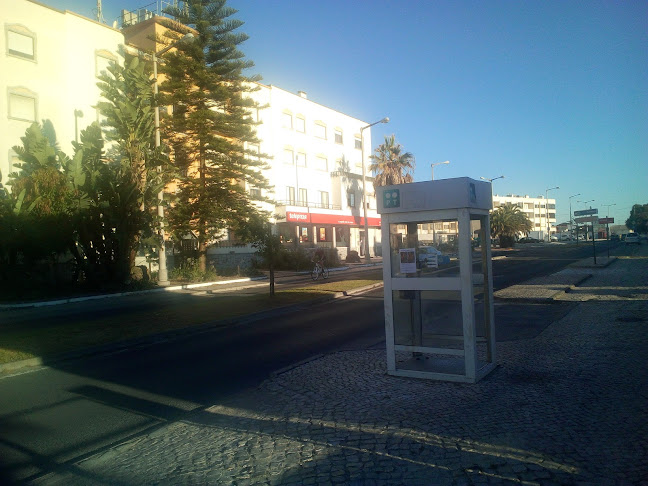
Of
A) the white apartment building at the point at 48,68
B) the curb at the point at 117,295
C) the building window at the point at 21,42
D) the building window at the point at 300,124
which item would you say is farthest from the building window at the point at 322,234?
the building window at the point at 21,42

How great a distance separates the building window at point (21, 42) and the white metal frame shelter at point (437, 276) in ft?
84.3

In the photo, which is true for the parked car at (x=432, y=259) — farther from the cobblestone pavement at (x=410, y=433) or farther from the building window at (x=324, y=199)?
the building window at (x=324, y=199)

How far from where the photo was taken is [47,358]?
880 centimetres

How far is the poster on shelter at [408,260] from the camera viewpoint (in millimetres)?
6422

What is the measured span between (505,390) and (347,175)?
44.8m

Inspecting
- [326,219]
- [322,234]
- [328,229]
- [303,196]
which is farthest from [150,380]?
[328,229]

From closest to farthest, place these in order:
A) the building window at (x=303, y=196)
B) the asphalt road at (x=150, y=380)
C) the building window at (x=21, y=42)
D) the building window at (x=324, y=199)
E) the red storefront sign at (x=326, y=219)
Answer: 1. the asphalt road at (x=150, y=380)
2. the building window at (x=21, y=42)
3. the red storefront sign at (x=326, y=219)
4. the building window at (x=303, y=196)
5. the building window at (x=324, y=199)

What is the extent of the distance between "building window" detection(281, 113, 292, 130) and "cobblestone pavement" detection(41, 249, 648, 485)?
3877 centimetres

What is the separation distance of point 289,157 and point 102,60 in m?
19.0

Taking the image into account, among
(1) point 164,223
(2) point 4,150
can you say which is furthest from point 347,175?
(2) point 4,150

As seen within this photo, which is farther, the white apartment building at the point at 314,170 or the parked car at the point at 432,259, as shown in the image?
the white apartment building at the point at 314,170

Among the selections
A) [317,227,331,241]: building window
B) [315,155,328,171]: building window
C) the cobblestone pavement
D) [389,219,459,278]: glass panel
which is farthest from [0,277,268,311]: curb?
[315,155,328,171]: building window

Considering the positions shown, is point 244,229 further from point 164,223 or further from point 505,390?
point 505,390

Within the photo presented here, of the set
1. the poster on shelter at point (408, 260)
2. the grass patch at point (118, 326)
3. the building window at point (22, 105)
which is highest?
the building window at point (22, 105)
